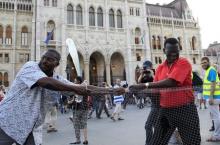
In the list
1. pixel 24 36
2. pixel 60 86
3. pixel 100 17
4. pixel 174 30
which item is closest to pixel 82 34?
pixel 100 17

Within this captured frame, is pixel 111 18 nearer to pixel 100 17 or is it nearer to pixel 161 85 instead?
pixel 100 17

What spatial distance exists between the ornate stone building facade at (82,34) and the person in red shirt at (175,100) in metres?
30.0

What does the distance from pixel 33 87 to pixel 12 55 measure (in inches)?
1370

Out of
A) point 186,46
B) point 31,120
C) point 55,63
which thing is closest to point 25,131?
point 31,120

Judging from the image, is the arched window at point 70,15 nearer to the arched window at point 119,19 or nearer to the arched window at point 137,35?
the arched window at point 119,19

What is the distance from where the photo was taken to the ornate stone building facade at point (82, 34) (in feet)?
114

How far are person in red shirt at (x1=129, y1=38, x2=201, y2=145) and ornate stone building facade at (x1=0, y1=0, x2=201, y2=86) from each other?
30.0m

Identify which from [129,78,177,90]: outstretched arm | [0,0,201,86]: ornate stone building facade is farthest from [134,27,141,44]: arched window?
[129,78,177,90]: outstretched arm

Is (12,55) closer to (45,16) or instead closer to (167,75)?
(45,16)

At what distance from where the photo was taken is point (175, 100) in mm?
3570

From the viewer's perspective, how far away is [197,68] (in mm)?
48312

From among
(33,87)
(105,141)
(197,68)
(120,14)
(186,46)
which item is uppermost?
(120,14)

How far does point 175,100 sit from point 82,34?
33.6 metres

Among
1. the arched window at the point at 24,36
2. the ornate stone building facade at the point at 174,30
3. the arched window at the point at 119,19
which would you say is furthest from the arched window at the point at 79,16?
the ornate stone building facade at the point at 174,30
